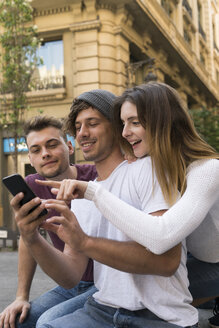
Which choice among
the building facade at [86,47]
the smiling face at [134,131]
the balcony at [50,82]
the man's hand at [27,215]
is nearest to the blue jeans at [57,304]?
the man's hand at [27,215]

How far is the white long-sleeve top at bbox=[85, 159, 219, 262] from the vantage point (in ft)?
5.16

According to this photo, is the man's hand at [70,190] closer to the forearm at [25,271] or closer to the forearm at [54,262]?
the forearm at [54,262]

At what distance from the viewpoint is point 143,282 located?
5.76 ft

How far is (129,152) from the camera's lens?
2.14 metres

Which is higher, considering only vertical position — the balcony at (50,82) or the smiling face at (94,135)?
the balcony at (50,82)

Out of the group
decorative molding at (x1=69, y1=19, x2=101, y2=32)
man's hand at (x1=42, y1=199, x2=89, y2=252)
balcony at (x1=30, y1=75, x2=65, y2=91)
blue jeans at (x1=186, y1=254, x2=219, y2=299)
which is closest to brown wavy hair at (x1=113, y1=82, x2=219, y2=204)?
man's hand at (x1=42, y1=199, x2=89, y2=252)

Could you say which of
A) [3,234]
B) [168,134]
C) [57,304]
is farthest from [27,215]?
[3,234]

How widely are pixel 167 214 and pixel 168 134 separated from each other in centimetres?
41

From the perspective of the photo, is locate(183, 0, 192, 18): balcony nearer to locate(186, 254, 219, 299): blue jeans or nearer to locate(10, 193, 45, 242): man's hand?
locate(186, 254, 219, 299): blue jeans

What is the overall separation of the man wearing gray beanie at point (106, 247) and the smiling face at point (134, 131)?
0.07 m

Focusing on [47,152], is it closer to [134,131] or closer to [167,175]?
[134,131]

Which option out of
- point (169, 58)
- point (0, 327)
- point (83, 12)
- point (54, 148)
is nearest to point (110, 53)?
point (83, 12)

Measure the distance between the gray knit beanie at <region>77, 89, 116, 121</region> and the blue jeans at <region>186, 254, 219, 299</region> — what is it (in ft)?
3.80

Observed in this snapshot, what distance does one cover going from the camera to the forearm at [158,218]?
1.57 metres
